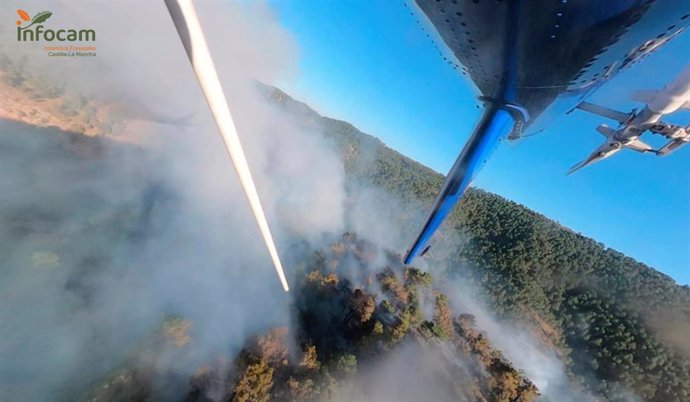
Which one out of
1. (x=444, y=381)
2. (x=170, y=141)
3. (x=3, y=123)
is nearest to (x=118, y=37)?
(x=170, y=141)

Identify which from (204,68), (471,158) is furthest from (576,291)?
(204,68)

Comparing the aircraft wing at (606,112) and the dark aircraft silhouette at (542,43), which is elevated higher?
the aircraft wing at (606,112)

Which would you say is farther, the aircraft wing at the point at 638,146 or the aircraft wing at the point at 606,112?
the aircraft wing at the point at 638,146

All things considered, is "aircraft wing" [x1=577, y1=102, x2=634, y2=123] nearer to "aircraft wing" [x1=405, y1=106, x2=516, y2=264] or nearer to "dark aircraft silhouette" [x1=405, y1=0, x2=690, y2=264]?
"dark aircraft silhouette" [x1=405, y1=0, x2=690, y2=264]

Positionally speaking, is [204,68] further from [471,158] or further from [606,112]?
[606,112]

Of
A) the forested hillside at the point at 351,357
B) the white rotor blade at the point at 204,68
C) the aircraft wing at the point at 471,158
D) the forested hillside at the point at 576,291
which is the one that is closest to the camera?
the white rotor blade at the point at 204,68

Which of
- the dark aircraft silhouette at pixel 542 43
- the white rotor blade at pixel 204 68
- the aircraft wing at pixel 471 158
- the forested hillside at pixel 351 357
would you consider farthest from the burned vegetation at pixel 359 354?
the dark aircraft silhouette at pixel 542 43

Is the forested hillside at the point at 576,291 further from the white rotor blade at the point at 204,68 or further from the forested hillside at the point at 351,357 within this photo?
the white rotor blade at the point at 204,68

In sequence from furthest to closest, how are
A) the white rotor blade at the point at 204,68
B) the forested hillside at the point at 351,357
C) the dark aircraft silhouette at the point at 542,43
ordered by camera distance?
the forested hillside at the point at 351,357 → the dark aircraft silhouette at the point at 542,43 → the white rotor blade at the point at 204,68
